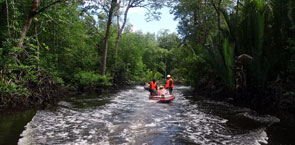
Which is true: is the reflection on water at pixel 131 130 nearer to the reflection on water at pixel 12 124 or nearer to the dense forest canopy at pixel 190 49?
the reflection on water at pixel 12 124

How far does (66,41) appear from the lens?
15727mm

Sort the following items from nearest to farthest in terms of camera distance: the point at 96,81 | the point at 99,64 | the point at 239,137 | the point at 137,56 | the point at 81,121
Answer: the point at 239,137
the point at 81,121
the point at 96,81
the point at 99,64
the point at 137,56

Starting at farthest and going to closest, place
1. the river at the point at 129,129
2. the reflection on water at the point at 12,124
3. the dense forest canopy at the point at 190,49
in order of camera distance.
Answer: the dense forest canopy at the point at 190,49, the river at the point at 129,129, the reflection on water at the point at 12,124

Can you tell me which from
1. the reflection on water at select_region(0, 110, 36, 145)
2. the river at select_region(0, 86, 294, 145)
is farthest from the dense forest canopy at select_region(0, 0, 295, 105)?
the river at select_region(0, 86, 294, 145)

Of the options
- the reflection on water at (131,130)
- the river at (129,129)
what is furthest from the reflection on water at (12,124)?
the reflection on water at (131,130)

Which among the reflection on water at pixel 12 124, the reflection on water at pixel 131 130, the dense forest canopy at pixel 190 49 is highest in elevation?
the dense forest canopy at pixel 190 49

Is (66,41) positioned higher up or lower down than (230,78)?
higher up

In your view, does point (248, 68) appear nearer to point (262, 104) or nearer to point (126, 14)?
point (262, 104)

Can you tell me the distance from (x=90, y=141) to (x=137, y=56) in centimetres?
2193

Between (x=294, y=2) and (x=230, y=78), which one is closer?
(x=294, y=2)

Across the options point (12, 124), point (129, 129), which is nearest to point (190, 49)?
point (129, 129)

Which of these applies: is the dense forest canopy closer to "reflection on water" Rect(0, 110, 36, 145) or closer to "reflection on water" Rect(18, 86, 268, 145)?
"reflection on water" Rect(0, 110, 36, 145)

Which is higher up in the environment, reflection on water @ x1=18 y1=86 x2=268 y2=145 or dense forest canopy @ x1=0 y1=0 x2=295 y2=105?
dense forest canopy @ x1=0 y1=0 x2=295 y2=105

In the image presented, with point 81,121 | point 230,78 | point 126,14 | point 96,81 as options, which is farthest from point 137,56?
point 81,121
